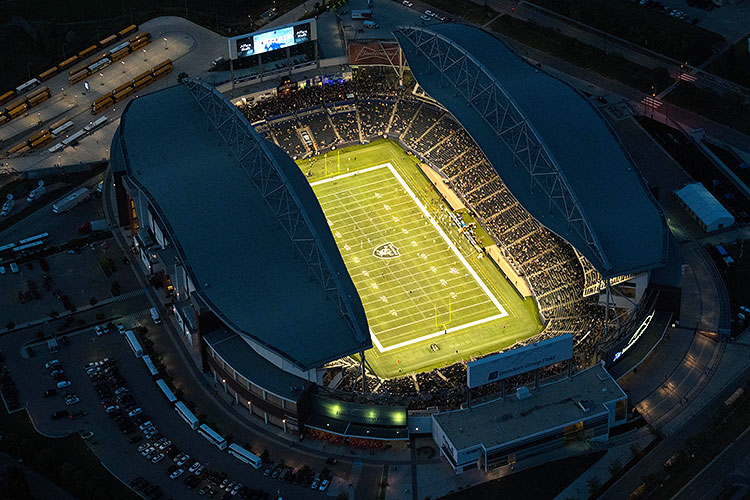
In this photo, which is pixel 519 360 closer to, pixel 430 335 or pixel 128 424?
pixel 430 335

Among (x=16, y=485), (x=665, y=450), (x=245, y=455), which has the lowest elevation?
(x=245, y=455)

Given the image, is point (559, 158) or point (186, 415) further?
point (559, 158)

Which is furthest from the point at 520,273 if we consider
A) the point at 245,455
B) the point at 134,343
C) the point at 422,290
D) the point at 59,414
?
the point at 59,414

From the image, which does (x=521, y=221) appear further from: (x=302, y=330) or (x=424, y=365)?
(x=302, y=330)

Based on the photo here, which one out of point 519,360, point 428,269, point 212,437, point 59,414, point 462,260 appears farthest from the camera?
point 462,260

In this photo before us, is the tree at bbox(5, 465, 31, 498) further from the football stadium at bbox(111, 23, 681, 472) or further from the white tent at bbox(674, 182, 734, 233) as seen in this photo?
the white tent at bbox(674, 182, 734, 233)

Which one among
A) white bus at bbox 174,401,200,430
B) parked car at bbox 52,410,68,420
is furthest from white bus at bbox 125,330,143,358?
parked car at bbox 52,410,68,420
